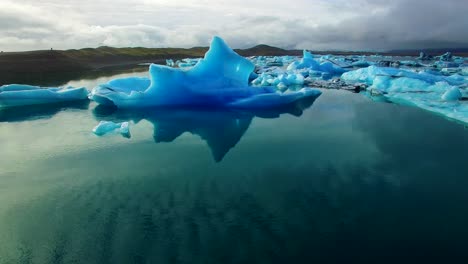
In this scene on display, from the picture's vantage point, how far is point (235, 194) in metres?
3.94

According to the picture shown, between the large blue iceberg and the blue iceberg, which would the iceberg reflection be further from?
the blue iceberg

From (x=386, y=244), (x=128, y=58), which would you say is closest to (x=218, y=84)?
(x=386, y=244)

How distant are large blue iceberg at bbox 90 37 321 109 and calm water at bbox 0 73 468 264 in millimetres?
2285

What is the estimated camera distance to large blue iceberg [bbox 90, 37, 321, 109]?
9.25 m

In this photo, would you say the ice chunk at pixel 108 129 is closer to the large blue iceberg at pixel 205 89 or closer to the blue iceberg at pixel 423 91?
the large blue iceberg at pixel 205 89

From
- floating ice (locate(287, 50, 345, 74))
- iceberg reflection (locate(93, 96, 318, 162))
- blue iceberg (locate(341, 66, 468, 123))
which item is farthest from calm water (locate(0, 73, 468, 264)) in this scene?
floating ice (locate(287, 50, 345, 74))

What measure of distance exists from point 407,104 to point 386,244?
8077mm

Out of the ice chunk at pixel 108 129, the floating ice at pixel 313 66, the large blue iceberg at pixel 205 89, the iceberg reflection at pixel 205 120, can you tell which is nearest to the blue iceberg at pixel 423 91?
the iceberg reflection at pixel 205 120

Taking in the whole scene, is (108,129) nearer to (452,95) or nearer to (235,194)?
(235,194)

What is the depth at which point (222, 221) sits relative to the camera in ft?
10.9

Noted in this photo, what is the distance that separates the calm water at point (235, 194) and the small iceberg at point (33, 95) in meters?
3.02

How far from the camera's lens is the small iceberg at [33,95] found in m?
9.72

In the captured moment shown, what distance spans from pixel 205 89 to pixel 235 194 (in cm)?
598

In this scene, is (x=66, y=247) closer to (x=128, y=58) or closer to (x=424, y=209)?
(x=424, y=209)
